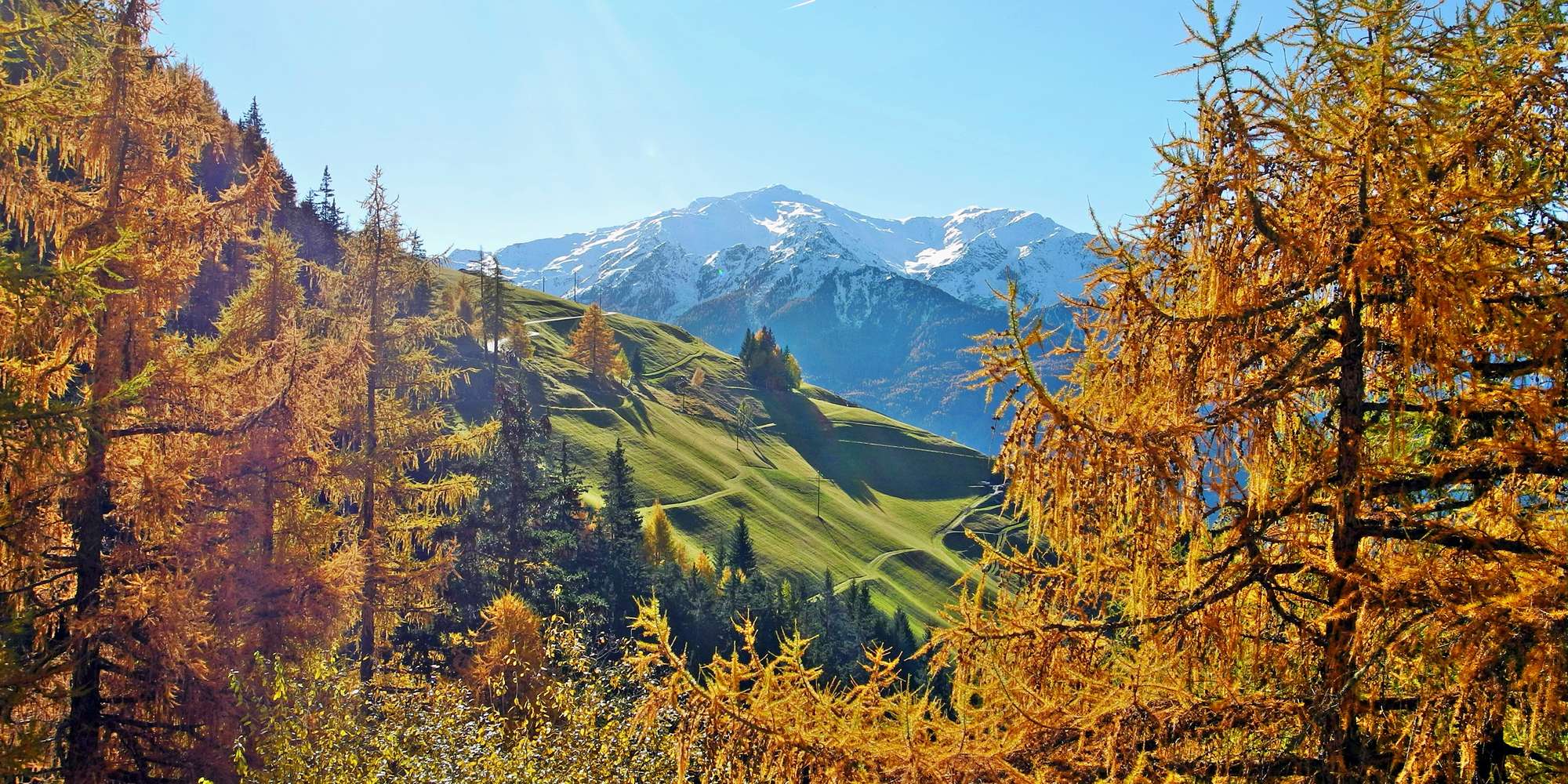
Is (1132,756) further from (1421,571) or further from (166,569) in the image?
(166,569)

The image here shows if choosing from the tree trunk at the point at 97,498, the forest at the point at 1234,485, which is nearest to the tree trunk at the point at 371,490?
the tree trunk at the point at 97,498

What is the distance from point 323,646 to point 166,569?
4.24 m

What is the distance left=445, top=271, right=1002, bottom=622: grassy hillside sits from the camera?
106m

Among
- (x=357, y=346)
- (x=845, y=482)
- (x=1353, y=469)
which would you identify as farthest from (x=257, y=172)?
(x=845, y=482)

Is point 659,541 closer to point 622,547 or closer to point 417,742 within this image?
point 622,547

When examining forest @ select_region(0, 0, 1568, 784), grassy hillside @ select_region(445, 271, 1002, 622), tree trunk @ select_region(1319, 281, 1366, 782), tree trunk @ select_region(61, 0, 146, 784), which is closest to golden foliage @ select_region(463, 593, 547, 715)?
tree trunk @ select_region(61, 0, 146, 784)

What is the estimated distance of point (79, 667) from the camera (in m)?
11.9

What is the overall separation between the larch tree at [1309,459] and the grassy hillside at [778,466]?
286 feet

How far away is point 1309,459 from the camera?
5684mm

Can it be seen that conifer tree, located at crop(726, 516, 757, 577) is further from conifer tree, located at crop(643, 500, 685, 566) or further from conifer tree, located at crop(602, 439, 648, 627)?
conifer tree, located at crop(602, 439, 648, 627)

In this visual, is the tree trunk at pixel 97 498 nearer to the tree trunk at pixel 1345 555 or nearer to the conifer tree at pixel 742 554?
the tree trunk at pixel 1345 555

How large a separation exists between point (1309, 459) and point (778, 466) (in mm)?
134981

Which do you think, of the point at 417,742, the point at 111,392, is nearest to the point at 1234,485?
the point at 417,742

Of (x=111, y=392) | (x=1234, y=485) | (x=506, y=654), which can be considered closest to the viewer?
(x=1234, y=485)
